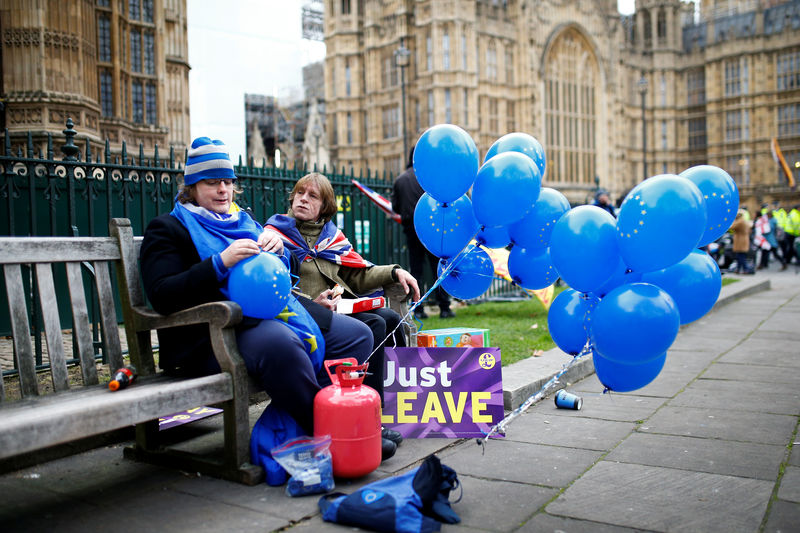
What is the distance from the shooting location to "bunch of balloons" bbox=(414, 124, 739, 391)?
2734 millimetres

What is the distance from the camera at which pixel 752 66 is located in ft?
182

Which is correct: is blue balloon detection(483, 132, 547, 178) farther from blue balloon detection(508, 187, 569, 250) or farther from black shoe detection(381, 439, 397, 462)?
black shoe detection(381, 439, 397, 462)

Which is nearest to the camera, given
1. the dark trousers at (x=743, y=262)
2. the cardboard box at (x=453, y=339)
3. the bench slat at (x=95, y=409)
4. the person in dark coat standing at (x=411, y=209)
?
the bench slat at (x=95, y=409)

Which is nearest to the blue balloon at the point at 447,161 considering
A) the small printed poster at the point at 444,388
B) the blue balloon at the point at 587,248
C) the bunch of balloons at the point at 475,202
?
the bunch of balloons at the point at 475,202

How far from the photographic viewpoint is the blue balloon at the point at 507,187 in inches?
136

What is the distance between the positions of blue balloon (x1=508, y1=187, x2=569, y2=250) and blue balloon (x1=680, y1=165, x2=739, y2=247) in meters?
0.79

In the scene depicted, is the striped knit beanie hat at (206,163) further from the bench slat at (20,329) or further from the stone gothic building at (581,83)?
the stone gothic building at (581,83)

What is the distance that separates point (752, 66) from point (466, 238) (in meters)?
61.8

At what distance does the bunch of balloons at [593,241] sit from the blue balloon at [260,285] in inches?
46.0

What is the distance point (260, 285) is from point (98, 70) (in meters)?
14.4

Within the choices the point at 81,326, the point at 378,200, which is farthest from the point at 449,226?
the point at 378,200

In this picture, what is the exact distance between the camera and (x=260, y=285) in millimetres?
2842

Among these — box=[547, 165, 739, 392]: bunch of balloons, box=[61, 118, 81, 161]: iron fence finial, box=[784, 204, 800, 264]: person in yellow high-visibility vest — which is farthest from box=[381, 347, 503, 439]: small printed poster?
box=[784, 204, 800, 264]: person in yellow high-visibility vest

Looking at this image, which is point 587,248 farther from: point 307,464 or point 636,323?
point 307,464
